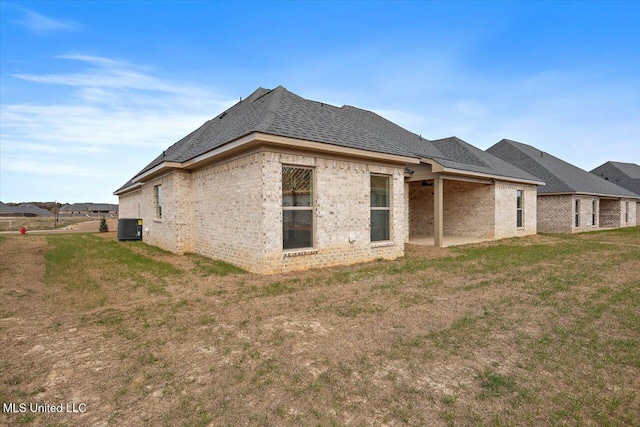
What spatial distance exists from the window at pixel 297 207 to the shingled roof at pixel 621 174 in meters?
40.8

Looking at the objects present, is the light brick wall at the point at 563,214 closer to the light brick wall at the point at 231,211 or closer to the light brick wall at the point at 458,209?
the light brick wall at the point at 458,209

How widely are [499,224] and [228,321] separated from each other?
16200 mm

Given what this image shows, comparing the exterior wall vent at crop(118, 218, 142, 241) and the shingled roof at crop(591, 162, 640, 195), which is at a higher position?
the shingled roof at crop(591, 162, 640, 195)

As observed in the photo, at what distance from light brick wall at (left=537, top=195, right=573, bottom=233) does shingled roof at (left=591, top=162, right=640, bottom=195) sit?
19.5 m

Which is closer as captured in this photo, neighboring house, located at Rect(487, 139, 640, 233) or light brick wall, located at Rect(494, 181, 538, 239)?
light brick wall, located at Rect(494, 181, 538, 239)

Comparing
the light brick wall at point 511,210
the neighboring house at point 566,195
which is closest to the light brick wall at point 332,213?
the light brick wall at point 511,210

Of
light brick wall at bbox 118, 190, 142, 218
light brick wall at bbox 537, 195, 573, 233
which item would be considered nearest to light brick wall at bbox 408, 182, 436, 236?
light brick wall at bbox 537, 195, 573, 233

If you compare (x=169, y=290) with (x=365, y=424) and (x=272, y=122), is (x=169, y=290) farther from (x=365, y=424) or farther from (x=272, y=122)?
(x=365, y=424)

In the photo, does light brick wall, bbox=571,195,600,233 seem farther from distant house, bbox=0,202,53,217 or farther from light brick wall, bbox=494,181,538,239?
distant house, bbox=0,202,53,217

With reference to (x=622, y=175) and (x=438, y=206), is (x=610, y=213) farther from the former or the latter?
(x=438, y=206)

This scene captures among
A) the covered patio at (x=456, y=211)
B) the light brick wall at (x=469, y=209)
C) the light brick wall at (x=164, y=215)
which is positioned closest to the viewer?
the light brick wall at (x=164, y=215)

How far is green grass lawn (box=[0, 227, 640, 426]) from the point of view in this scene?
9.05 ft

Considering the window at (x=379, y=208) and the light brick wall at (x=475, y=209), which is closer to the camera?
the window at (x=379, y=208)

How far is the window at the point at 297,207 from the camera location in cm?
862
